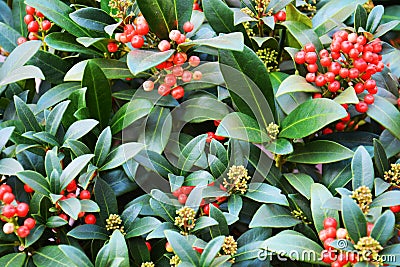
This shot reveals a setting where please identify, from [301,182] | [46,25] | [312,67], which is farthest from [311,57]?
[46,25]

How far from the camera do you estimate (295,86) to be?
2.98ft

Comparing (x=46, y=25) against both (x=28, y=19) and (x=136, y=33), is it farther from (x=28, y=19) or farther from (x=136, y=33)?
(x=136, y=33)

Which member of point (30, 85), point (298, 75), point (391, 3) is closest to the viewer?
point (298, 75)

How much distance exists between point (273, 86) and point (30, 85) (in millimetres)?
505

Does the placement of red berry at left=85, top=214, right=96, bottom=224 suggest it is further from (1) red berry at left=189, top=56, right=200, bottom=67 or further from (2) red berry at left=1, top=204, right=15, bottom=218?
(1) red berry at left=189, top=56, right=200, bottom=67

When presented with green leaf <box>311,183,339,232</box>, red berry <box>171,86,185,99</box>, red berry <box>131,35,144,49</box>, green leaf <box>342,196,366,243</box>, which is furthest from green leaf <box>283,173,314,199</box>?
red berry <box>131,35,144,49</box>

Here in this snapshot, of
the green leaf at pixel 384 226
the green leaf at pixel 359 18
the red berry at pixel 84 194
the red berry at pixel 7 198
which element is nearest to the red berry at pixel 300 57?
the green leaf at pixel 359 18

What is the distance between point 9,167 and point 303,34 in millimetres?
573

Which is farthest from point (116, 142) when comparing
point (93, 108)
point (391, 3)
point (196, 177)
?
point (391, 3)

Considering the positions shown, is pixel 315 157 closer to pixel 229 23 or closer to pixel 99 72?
pixel 229 23

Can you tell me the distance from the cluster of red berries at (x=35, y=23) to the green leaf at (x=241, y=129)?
0.46 meters

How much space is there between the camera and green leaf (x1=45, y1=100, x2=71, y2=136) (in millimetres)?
916

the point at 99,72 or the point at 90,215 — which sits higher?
the point at 99,72

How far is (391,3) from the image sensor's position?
1553 millimetres
